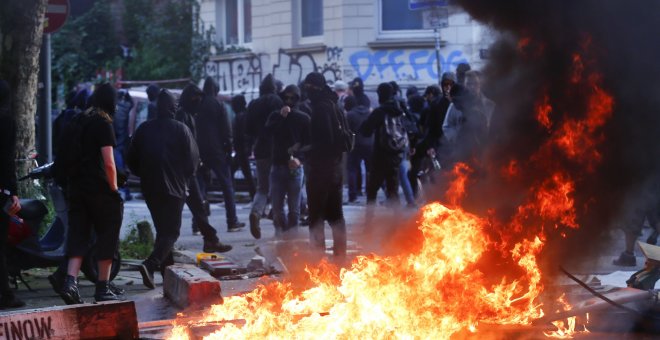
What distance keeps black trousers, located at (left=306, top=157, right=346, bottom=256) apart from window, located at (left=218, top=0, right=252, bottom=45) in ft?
48.7

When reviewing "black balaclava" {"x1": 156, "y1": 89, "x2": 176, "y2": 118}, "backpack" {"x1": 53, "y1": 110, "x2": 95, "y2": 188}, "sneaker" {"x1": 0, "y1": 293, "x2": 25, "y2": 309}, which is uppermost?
"black balaclava" {"x1": 156, "y1": 89, "x2": 176, "y2": 118}

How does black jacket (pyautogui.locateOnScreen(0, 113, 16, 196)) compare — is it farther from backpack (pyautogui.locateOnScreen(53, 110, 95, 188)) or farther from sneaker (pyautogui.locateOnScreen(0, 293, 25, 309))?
sneaker (pyautogui.locateOnScreen(0, 293, 25, 309))

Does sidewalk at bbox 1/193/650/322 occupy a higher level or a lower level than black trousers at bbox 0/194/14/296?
lower

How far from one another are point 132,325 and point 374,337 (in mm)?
1545

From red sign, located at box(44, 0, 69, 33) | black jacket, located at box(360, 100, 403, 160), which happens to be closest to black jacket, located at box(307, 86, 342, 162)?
black jacket, located at box(360, 100, 403, 160)

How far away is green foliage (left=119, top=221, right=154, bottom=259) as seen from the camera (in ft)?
34.6

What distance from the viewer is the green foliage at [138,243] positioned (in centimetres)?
1055

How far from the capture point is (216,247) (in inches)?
429

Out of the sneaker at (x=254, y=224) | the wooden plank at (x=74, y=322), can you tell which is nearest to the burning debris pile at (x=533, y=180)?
the wooden plank at (x=74, y=322)

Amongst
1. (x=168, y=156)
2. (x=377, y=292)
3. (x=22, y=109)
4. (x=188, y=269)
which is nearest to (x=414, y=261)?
(x=377, y=292)

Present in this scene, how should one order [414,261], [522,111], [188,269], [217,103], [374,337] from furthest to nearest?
[217,103]
[188,269]
[522,111]
[414,261]
[374,337]

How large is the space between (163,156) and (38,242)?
1300mm

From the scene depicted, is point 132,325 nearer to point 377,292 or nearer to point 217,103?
point 377,292

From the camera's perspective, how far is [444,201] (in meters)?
6.86
